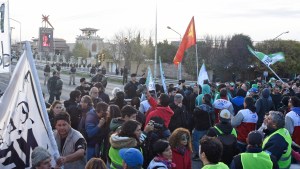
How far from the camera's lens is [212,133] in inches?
255

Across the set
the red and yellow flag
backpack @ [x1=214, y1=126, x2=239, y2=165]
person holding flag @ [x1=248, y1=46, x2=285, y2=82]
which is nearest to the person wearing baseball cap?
backpack @ [x1=214, y1=126, x2=239, y2=165]

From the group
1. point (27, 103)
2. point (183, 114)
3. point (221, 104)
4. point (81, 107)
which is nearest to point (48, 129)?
point (27, 103)

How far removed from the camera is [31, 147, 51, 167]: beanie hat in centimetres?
406

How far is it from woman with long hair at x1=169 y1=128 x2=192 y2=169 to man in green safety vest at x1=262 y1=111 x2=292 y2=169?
3.79 ft

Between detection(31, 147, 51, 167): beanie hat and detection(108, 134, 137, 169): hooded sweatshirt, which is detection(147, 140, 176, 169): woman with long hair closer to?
detection(108, 134, 137, 169): hooded sweatshirt

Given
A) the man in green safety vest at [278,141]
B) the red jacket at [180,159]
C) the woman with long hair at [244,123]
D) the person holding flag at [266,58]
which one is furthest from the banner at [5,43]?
the person holding flag at [266,58]

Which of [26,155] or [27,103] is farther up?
[27,103]

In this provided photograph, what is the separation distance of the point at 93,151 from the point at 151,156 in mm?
1700

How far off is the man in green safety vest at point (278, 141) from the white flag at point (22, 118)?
10.3 ft

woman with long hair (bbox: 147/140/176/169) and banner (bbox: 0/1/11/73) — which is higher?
banner (bbox: 0/1/11/73)

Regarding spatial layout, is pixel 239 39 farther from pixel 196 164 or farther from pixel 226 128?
pixel 226 128

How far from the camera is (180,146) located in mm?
5621

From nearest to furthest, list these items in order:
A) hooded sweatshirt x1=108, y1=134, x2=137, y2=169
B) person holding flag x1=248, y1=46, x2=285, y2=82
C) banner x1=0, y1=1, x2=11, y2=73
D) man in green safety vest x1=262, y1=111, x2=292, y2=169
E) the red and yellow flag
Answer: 1. hooded sweatshirt x1=108, y1=134, x2=137, y2=169
2. man in green safety vest x1=262, y1=111, x2=292, y2=169
3. banner x1=0, y1=1, x2=11, y2=73
4. the red and yellow flag
5. person holding flag x1=248, y1=46, x2=285, y2=82

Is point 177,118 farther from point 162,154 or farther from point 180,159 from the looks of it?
point 162,154
